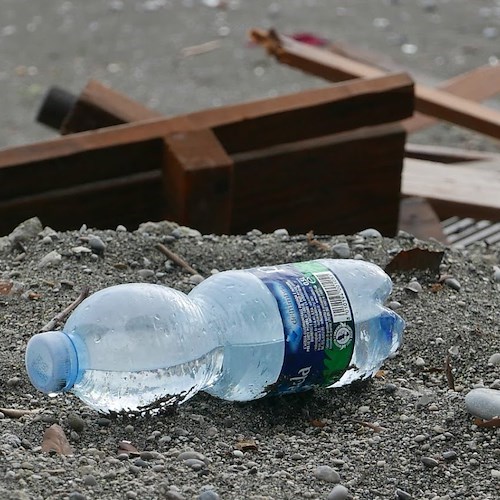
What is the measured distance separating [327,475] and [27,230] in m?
1.30

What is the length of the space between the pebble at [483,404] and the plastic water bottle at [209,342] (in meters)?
0.26

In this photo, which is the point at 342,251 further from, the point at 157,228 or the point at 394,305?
the point at 157,228

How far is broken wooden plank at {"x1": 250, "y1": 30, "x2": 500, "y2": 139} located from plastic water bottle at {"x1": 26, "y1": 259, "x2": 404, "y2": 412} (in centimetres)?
250

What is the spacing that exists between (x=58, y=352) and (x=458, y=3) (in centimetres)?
817

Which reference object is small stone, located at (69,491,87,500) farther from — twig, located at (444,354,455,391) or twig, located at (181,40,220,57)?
twig, located at (181,40,220,57)

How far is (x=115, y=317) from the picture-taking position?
2.35 metres

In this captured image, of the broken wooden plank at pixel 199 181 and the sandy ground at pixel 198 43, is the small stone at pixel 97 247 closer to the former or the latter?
the broken wooden plank at pixel 199 181

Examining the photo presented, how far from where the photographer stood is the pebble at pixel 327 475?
2.25 m

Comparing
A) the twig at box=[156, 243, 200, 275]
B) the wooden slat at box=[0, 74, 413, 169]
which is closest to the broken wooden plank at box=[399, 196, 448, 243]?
the wooden slat at box=[0, 74, 413, 169]

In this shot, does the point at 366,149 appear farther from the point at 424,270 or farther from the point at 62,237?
the point at 62,237

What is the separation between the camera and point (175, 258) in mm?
3148

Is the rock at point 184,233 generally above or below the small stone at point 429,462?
below

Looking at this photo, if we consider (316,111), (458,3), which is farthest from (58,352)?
(458,3)

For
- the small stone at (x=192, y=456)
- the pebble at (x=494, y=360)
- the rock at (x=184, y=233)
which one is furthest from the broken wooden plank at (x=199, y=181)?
the small stone at (x=192, y=456)
